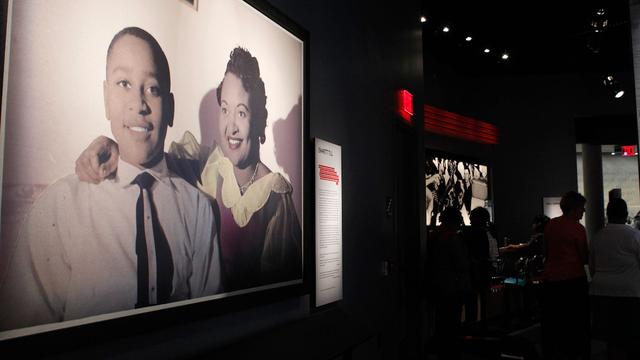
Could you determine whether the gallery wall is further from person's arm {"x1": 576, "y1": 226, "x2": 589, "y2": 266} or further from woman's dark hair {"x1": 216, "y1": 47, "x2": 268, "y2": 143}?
woman's dark hair {"x1": 216, "y1": 47, "x2": 268, "y2": 143}

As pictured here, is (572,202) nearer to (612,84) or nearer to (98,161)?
(98,161)

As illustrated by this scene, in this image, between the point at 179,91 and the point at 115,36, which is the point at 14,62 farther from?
the point at 179,91

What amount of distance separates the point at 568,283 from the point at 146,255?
4.02 m

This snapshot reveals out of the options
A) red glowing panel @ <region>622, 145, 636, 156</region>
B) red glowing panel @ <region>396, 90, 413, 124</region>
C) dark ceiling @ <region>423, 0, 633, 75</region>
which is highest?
dark ceiling @ <region>423, 0, 633, 75</region>

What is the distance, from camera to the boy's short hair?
1929 millimetres

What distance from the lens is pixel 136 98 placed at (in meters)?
1.93

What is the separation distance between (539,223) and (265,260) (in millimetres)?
7247

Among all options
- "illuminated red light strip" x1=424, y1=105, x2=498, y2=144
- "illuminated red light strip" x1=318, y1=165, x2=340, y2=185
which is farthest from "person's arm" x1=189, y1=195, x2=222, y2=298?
"illuminated red light strip" x1=424, y1=105, x2=498, y2=144

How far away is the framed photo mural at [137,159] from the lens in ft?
5.10

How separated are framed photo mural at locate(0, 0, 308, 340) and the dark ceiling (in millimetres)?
6684

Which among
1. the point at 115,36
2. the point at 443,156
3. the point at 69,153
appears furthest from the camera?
the point at 443,156

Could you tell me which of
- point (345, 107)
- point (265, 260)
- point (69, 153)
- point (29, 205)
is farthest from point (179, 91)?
point (345, 107)

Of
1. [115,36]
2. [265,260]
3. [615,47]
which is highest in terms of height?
[615,47]

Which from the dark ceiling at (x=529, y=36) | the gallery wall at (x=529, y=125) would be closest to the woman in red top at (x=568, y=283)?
the dark ceiling at (x=529, y=36)
